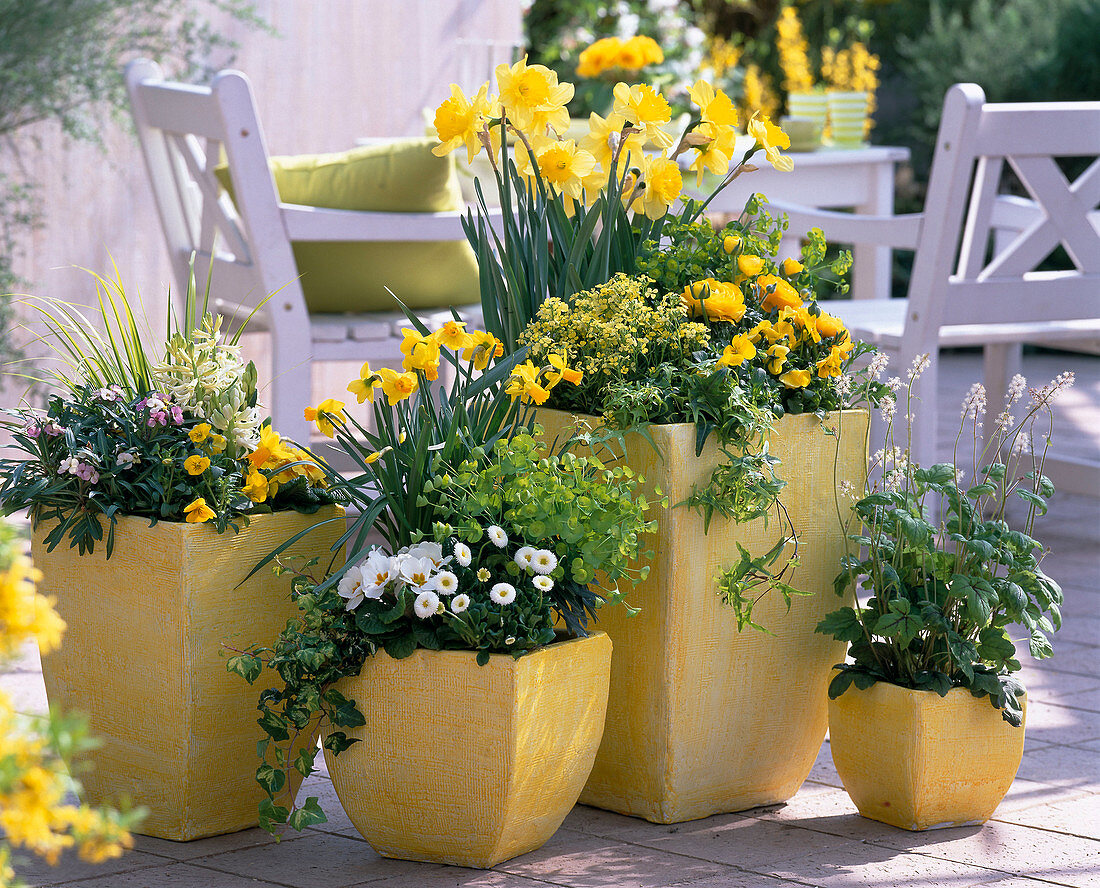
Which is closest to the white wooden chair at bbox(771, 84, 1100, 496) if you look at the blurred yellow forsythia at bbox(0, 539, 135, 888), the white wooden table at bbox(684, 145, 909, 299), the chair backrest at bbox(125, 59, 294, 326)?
the white wooden table at bbox(684, 145, 909, 299)

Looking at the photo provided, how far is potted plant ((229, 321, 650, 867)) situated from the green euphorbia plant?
39 centimetres

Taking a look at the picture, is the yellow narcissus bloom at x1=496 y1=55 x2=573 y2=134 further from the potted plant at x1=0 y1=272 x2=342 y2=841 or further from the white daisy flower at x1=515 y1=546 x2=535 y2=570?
the white daisy flower at x1=515 y1=546 x2=535 y2=570

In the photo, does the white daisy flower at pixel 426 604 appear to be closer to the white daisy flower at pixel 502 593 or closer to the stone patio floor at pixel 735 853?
the white daisy flower at pixel 502 593

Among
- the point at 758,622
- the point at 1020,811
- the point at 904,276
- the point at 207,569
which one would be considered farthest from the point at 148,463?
the point at 904,276

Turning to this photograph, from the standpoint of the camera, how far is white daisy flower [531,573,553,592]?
1.72 meters

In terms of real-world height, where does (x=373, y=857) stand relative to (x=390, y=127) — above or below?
below

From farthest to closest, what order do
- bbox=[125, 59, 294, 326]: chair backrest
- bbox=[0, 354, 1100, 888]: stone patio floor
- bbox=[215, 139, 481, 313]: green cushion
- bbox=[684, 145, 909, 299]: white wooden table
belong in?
1. bbox=[684, 145, 909, 299]: white wooden table
2. bbox=[215, 139, 481, 313]: green cushion
3. bbox=[125, 59, 294, 326]: chair backrest
4. bbox=[0, 354, 1100, 888]: stone patio floor

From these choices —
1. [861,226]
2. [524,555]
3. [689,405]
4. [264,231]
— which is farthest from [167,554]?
[861,226]

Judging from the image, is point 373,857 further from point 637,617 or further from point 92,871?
point 637,617

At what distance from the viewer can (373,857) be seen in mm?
1877

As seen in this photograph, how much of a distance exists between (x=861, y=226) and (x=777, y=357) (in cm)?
168

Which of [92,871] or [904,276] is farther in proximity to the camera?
[904,276]

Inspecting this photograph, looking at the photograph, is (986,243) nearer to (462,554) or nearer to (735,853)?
(735,853)

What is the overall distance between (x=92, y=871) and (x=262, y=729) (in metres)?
0.27
